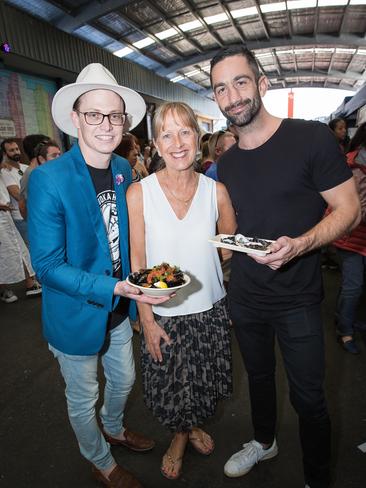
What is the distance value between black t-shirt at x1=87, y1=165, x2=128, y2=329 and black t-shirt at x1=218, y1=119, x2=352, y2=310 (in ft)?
1.92

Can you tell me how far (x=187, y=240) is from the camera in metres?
1.58

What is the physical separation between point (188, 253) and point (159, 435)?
132cm

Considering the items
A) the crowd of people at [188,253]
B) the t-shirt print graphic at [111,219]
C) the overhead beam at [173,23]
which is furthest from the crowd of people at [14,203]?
the overhead beam at [173,23]

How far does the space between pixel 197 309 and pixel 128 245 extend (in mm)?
468

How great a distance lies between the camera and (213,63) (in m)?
1.61

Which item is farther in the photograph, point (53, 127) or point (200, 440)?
point (53, 127)

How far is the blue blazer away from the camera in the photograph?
1.30m

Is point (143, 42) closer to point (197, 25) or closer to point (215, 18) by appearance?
point (197, 25)

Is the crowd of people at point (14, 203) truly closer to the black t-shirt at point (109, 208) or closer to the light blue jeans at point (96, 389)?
the black t-shirt at point (109, 208)

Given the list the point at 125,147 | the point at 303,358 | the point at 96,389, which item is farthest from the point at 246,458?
the point at 125,147

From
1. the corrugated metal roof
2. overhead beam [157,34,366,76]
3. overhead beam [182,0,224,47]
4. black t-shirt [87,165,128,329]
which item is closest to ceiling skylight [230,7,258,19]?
the corrugated metal roof

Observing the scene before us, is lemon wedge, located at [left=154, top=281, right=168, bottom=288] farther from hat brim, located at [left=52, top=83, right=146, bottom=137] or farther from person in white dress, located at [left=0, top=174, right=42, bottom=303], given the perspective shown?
person in white dress, located at [left=0, top=174, right=42, bottom=303]

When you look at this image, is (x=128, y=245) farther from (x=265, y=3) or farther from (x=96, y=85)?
(x=265, y=3)

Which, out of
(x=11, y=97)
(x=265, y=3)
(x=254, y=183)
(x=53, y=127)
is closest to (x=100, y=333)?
(x=254, y=183)
